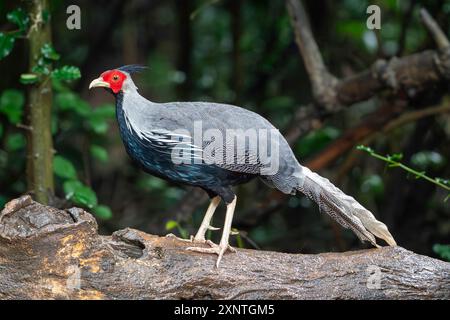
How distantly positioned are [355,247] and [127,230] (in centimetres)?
328

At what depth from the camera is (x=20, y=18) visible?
4656 millimetres

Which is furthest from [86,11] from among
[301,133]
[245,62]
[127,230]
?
[127,230]

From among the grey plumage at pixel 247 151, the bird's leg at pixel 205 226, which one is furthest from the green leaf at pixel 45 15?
the bird's leg at pixel 205 226

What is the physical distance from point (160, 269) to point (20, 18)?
6.59ft

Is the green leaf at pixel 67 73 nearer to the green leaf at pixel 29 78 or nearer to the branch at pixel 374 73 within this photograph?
the green leaf at pixel 29 78

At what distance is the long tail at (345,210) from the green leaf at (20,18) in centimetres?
A: 198

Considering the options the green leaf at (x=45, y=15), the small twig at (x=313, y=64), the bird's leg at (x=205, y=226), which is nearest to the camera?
the bird's leg at (x=205, y=226)

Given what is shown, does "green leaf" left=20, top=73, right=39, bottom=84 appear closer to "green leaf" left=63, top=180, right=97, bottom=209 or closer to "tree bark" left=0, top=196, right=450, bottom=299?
"green leaf" left=63, top=180, right=97, bottom=209

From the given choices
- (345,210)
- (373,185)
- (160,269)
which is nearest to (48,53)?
(160,269)

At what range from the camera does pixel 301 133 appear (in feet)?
19.4

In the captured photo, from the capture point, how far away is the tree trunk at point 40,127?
4762mm

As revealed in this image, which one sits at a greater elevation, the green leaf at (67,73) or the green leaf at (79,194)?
the green leaf at (67,73)

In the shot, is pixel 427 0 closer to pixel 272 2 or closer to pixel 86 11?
pixel 272 2

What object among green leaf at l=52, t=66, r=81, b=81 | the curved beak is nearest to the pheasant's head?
the curved beak
